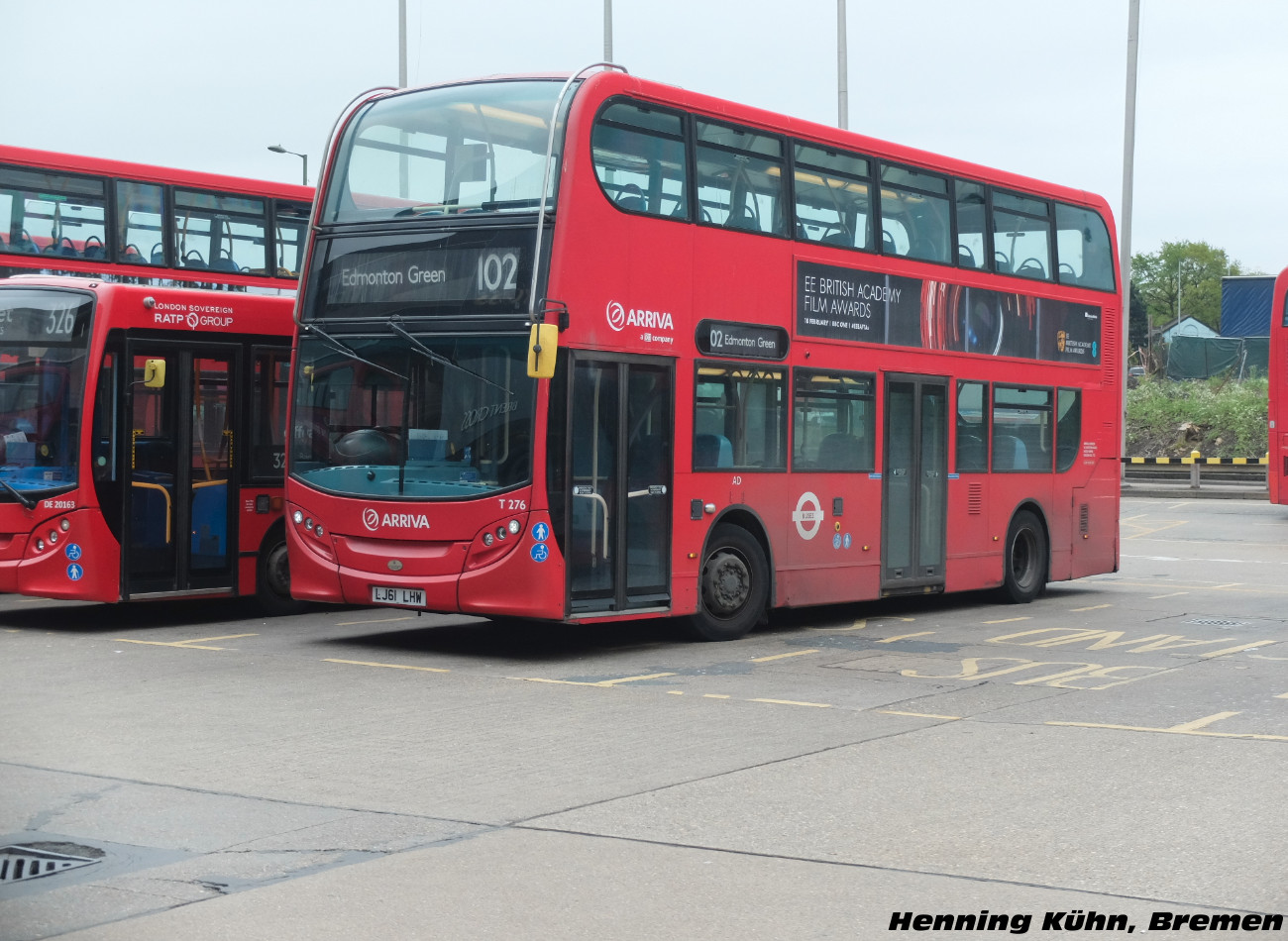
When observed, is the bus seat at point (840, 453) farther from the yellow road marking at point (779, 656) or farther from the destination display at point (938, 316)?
the yellow road marking at point (779, 656)

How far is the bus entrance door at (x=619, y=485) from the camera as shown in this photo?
1253 cm

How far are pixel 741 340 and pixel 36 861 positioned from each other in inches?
346

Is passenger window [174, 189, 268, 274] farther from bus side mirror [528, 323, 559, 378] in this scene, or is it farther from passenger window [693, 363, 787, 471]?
bus side mirror [528, 323, 559, 378]

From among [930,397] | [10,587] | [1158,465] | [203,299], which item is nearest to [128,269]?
[203,299]

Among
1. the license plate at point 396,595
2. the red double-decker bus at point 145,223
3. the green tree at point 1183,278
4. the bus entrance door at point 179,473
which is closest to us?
the license plate at point 396,595

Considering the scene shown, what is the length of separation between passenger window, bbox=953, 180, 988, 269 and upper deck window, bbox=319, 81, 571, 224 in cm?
568

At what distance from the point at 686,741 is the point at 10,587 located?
7.62 meters

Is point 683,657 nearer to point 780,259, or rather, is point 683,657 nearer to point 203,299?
point 780,259

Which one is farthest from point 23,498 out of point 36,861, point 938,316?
point 938,316

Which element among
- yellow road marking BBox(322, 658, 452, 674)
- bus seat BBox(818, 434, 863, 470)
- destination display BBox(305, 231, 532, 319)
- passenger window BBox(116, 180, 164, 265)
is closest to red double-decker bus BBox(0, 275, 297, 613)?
destination display BBox(305, 231, 532, 319)

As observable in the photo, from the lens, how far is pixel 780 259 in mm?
14508

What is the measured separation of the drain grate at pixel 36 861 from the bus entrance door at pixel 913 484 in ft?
34.7

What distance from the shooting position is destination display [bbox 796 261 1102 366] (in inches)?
590

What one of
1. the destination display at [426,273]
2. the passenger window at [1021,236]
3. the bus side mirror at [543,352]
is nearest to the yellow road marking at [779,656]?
the bus side mirror at [543,352]
